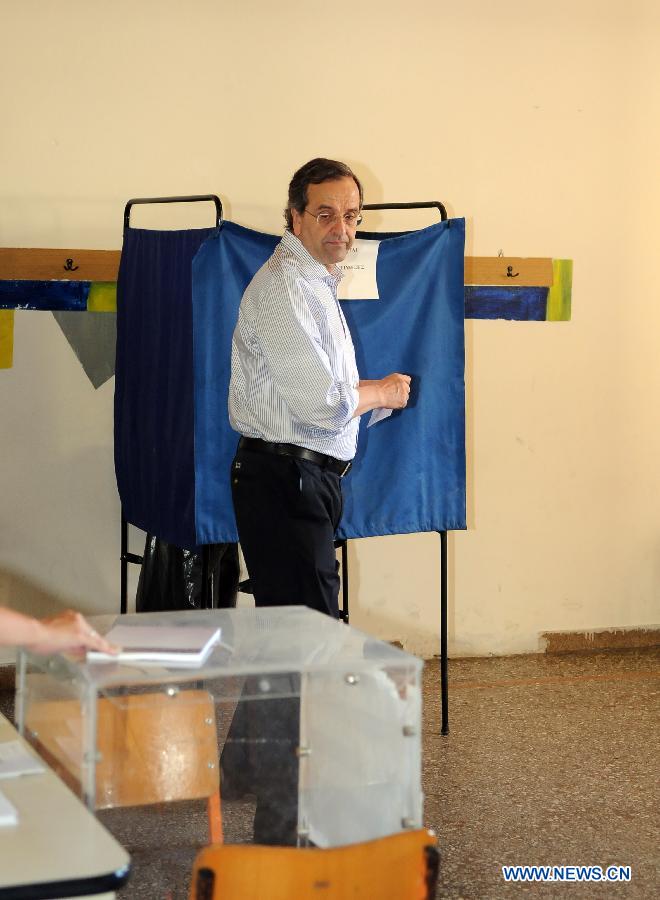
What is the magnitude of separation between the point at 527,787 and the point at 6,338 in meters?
2.30

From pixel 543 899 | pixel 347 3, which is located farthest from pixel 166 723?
pixel 347 3

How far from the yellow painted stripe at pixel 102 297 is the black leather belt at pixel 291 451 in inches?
58.3

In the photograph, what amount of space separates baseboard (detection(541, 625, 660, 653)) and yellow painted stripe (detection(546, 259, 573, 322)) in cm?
127

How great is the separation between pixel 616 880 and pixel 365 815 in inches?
47.0

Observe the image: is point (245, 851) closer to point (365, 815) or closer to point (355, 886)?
point (355, 886)

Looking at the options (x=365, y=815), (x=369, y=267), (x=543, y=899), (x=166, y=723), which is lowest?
(x=543, y=899)

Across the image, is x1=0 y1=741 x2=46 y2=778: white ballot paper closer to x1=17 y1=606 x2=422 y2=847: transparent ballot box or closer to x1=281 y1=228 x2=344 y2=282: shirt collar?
x1=17 y1=606 x2=422 y2=847: transparent ballot box

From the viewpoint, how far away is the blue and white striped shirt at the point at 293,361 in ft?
8.45

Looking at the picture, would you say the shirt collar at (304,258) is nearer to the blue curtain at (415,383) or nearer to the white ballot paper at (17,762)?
the blue curtain at (415,383)

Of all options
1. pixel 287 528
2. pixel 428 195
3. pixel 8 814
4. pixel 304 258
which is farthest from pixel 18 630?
pixel 428 195

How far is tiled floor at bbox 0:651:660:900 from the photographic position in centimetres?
215

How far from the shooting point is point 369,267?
3.30m

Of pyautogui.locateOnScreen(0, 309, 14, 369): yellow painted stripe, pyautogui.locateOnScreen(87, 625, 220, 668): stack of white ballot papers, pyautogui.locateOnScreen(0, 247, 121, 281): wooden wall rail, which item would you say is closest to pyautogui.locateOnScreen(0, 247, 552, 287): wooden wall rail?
pyautogui.locateOnScreen(0, 247, 121, 281): wooden wall rail

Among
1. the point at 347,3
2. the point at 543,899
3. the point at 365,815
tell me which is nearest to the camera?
the point at 365,815
